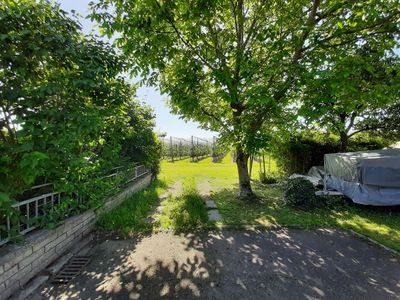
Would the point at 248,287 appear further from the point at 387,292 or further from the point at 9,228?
the point at 9,228

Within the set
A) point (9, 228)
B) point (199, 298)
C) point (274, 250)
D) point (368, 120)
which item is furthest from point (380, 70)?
point (9, 228)

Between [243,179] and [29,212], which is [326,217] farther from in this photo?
[29,212]

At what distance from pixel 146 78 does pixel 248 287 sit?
4.71 metres

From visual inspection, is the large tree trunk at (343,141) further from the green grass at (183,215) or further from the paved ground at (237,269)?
the green grass at (183,215)

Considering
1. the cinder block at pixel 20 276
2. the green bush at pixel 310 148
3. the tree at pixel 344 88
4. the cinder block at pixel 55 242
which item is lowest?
the cinder block at pixel 20 276

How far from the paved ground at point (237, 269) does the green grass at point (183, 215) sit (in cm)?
38

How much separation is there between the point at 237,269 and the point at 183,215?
7.08ft

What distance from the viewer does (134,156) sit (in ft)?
25.3

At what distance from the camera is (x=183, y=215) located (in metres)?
4.90

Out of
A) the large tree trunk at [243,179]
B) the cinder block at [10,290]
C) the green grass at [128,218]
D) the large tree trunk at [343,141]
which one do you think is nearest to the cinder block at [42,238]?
the cinder block at [10,290]

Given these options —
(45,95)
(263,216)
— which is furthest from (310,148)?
(45,95)

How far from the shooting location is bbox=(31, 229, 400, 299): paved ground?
2.48 m

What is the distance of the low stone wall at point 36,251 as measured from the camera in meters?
2.35

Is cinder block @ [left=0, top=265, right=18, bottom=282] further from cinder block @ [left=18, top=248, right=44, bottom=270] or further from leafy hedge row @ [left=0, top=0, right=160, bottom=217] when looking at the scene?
leafy hedge row @ [left=0, top=0, right=160, bottom=217]
